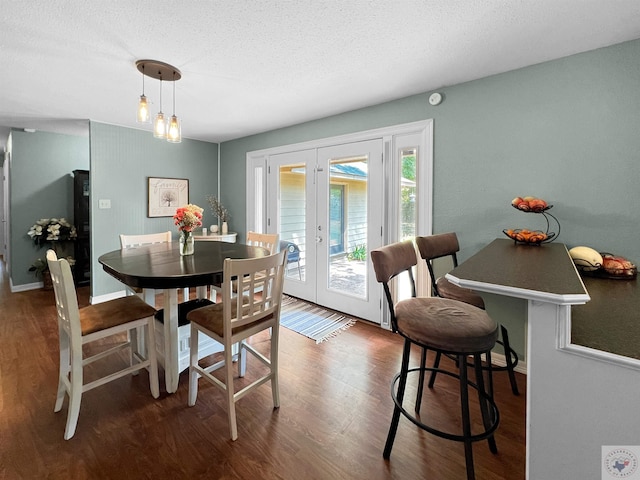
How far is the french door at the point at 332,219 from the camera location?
10.6 ft

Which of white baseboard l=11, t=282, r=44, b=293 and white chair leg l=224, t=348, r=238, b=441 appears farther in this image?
white baseboard l=11, t=282, r=44, b=293

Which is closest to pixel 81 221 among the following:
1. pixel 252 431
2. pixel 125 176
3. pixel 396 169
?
pixel 125 176

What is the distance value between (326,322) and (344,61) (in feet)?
8.06

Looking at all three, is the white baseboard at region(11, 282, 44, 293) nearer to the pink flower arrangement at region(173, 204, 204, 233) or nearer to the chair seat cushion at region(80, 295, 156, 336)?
the chair seat cushion at region(80, 295, 156, 336)

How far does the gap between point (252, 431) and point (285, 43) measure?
2384 mm

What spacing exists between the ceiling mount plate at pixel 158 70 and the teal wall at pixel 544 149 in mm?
1964

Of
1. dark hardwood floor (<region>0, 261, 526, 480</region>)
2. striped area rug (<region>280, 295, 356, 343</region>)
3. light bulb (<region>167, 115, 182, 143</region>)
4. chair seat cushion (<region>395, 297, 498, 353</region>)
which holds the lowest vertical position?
dark hardwood floor (<region>0, 261, 526, 480</region>)

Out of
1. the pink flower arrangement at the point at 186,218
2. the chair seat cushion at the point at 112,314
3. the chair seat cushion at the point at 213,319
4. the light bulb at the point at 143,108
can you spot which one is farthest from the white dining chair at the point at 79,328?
the light bulb at the point at 143,108

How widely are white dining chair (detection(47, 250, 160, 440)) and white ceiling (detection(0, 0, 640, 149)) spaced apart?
1.39 metres

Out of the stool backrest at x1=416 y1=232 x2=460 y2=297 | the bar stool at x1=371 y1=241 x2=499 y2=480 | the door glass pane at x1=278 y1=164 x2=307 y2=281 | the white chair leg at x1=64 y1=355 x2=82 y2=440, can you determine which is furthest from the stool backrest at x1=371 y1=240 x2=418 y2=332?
the door glass pane at x1=278 y1=164 x2=307 y2=281

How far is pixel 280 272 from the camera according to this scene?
1.84 metres

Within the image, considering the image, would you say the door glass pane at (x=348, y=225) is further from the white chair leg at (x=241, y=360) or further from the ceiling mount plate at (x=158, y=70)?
the ceiling mount plate at (x=158, y=70)

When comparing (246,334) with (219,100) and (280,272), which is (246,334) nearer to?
(280,272)

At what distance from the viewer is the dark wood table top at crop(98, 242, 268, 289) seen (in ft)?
5.53
